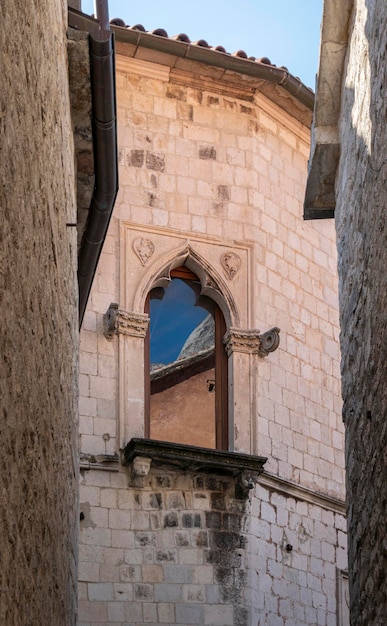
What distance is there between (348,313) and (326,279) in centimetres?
716

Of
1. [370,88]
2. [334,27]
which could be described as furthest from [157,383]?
[370,88]

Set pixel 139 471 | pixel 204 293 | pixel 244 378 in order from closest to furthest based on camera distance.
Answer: pixel 139 471 → pixel 244 378 → pixel 204 293

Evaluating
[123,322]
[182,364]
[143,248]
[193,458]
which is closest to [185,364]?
[182,364]

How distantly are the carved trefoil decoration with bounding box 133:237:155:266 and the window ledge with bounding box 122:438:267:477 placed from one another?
198 centimetres

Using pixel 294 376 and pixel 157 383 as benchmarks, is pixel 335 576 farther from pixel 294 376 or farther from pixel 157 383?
pixel 157 383

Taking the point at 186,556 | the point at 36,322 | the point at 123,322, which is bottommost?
the point at 186,556

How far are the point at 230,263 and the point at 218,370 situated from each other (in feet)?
3.59

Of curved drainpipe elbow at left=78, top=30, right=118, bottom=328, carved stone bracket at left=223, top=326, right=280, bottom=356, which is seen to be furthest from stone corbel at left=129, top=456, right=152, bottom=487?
curved drainpipe elbow at left=78, top=30, right=118, bottom=328

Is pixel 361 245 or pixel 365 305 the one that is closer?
pixel 365 305

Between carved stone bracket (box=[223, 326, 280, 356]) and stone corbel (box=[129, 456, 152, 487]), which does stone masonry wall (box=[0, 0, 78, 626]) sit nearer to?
stone corbel (box=[129, 456, 152, 487])

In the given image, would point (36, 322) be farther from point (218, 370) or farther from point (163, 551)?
point (218, 370)

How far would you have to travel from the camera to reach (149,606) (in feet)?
41.4

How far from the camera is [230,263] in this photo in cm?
1416

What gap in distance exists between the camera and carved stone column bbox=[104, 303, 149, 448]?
1319 cm
